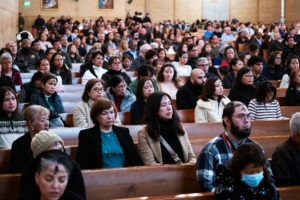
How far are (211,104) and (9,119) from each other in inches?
93.9

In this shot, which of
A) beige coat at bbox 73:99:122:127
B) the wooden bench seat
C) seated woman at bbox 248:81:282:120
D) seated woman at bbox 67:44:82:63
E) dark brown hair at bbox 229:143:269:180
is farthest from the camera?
seated woman at bbox 67:44:82:63

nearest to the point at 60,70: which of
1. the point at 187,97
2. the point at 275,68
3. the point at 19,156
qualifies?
the point at 187,97

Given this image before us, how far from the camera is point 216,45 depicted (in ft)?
44.4

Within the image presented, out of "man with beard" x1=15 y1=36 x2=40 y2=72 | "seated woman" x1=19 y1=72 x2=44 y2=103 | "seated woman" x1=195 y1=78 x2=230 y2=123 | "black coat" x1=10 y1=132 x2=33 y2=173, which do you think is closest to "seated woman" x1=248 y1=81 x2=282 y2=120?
"seated woman" x1=195 y1=78 x2=230 y2=123

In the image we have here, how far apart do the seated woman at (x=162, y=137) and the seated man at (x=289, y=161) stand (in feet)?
2.57

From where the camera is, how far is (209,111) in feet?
19.2

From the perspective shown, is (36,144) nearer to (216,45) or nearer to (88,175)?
(88,175)

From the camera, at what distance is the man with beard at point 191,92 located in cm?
672

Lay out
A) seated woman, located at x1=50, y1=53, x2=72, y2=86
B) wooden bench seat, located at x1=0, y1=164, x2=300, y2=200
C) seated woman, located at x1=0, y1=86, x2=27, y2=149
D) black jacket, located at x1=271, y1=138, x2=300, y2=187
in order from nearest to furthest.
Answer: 1. wooden bench seat, located at x1=0, y1=164, x2=300, y2=200
2. black jacket, located at x1=271, y1=138, x2=300, y2=187
3. seated woman, located at x1=0, y1=86, x2=27, y2=149
4. seated woman, located at x1=50, y1=53, x2=72, y2=86

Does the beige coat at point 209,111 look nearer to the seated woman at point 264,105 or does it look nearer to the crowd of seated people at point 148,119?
the crowd of seated people at point 148,119

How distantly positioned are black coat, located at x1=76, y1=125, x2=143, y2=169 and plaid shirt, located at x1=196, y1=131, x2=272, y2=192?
77 cm

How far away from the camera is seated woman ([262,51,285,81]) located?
396 inches

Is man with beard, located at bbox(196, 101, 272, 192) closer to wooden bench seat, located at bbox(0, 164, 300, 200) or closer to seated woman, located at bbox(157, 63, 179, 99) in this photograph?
wooden bench seat, located at bbox(0, 164, 300, 200)

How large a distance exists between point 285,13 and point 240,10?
2.64 meters
